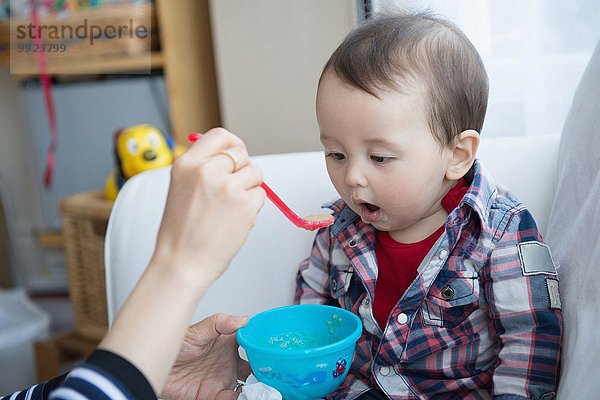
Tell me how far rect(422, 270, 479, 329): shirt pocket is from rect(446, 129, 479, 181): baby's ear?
129mm

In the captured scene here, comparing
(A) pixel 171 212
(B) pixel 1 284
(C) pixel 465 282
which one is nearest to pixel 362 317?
(C) pixel 465 282

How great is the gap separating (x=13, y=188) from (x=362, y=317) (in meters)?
2.36

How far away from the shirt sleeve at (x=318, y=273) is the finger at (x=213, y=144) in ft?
1.34

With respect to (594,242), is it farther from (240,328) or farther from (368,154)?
(240,328)

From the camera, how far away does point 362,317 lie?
97 cm

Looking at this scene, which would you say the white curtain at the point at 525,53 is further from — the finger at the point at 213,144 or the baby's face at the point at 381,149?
the finger at the point at 213,144

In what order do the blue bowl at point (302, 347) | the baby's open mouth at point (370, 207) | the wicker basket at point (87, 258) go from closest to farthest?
the blue bowl at point (302, 347), the baby's open mouth at point (370, 207), the wicker basket at point (87, 258)

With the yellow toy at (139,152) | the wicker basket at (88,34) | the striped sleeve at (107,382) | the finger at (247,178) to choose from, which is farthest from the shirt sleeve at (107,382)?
the wicker basket at (88,34)

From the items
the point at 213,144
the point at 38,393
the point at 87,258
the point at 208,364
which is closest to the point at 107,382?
the point at 213,144

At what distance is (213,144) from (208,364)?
0.45 metres

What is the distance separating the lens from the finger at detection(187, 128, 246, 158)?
0.62 meters

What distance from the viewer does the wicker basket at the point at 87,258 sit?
1915 millimetres

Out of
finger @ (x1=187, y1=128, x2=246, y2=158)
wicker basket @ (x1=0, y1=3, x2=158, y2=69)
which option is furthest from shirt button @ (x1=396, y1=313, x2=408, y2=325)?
wicker basket @ (x1=0, y1=3, x2=158, y2=69)

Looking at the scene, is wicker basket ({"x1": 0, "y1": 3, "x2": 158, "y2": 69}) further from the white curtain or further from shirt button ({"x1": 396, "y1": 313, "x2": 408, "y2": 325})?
shirt button ({"x1": 396, "y1": 313, "x2": 408, "y2": 325})
